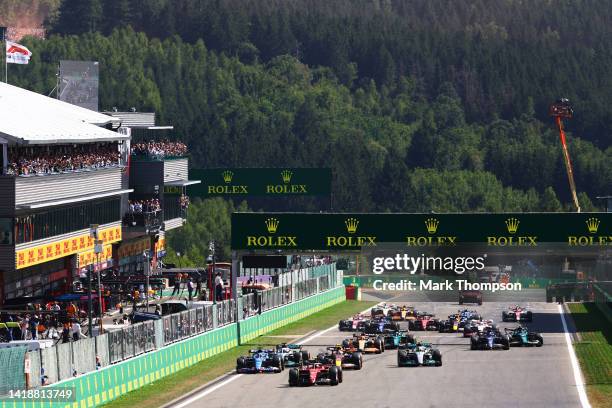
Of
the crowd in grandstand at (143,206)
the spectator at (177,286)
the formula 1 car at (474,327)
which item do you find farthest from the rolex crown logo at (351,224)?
the crowd in grandstand at (143,206)

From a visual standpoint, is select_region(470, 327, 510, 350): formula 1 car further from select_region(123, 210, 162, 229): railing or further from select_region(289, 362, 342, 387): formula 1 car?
select_region(123, 210, 162, 229): railing

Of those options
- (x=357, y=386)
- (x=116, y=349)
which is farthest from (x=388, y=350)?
(x=116, y=349)

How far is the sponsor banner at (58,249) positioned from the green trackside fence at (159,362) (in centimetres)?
1209

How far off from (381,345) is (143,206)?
1752 inches

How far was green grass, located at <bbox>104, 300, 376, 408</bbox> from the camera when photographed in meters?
52.3

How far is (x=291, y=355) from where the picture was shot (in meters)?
62.0

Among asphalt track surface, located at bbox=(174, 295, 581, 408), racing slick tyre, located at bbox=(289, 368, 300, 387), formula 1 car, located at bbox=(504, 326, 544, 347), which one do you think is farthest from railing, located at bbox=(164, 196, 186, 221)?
racing slick tyre, located at bbox=(289, 368, 300, 387)

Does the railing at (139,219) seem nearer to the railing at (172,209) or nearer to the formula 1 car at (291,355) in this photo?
the railing at (172,209)

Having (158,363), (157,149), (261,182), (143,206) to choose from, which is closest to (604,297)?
(143,206)

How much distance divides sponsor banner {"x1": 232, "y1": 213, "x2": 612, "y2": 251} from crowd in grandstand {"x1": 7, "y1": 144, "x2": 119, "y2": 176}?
1331 centimetres

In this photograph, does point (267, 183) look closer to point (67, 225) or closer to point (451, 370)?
point (67, 225)

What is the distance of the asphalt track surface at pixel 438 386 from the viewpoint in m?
50.9

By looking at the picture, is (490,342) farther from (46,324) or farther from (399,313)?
(46,324)

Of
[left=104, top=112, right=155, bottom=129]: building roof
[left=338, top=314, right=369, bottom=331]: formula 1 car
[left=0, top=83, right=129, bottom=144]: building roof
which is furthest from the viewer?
[left=104, top=112, right=155, bottom=129]: building roof
